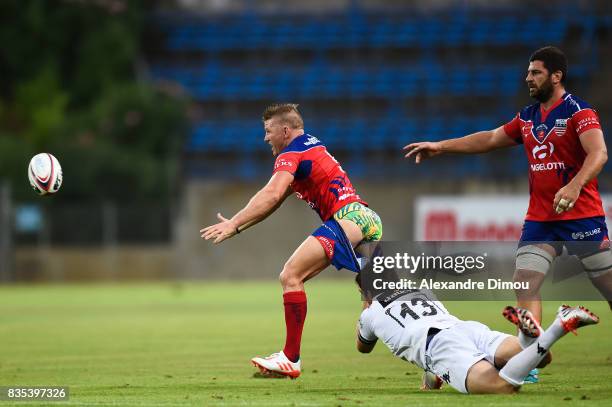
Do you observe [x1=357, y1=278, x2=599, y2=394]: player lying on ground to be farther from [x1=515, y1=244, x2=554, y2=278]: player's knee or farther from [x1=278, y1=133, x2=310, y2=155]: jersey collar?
[x1=278, y1=133, x2=310, y2=155]: jersey collar

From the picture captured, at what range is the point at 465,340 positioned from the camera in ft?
26.8

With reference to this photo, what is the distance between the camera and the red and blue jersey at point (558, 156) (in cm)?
923

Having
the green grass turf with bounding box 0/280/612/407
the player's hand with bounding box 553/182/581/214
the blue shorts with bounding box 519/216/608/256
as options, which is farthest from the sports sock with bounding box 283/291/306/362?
the player's hand with bounding box 553/182/581/214

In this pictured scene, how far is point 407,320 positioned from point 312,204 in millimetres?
2268

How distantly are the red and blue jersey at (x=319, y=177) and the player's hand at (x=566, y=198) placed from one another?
87.7 inches

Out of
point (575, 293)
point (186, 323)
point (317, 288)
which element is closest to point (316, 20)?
point (317, 288)

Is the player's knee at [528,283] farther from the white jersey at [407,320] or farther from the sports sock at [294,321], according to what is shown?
the sports sock at [294,321]

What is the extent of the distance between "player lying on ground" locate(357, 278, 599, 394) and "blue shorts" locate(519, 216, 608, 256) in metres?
1.18

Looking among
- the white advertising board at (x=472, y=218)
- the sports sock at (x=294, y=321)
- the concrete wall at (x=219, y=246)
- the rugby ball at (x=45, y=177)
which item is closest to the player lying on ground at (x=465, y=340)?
the sports sock at (x=294, y=321)

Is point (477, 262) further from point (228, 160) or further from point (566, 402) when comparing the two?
point (228, 160)

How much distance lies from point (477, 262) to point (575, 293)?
36.0 inches

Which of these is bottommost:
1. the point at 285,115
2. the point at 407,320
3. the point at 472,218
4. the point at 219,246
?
the point at 407,320

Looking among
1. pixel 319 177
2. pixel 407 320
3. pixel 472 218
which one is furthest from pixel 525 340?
pixel 472 218

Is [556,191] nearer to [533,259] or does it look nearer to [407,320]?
[533,259]
